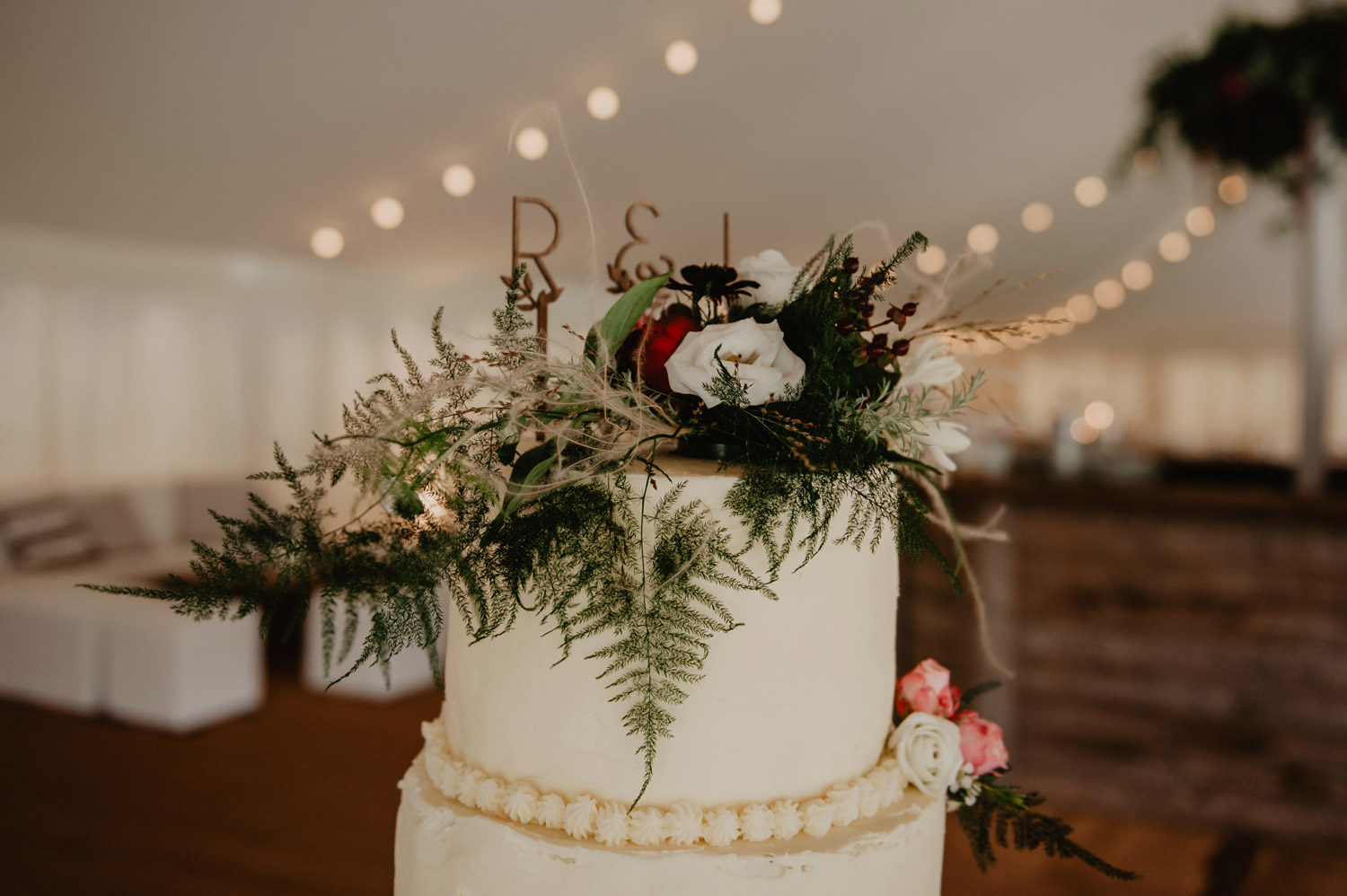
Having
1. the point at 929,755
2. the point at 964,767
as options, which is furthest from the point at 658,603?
the point at 964,767

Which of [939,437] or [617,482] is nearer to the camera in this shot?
→ [617,482]

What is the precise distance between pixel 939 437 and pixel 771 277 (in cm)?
27

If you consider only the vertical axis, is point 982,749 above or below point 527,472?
below

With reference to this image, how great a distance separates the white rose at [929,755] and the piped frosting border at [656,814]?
0.33 feet

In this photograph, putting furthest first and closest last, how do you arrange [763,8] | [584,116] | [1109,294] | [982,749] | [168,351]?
1. [1109,294]
2. [168,351]
3. [584,116]
4. [763,8]
5. [982,749]

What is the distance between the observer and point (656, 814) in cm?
98

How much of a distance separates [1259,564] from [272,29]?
4.11 meters

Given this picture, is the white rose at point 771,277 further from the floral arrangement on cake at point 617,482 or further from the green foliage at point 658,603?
the green foliage at point 658,603

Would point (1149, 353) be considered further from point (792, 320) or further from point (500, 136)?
point (792, 320)

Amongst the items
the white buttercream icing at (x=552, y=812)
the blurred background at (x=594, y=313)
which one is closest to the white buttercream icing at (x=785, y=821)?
the white buttercream icing at (x=552, y=812)

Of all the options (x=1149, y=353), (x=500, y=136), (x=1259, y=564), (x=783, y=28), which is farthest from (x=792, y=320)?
(x=1149, y=353)

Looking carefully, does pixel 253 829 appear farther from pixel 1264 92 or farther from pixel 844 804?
pixel 1264 92

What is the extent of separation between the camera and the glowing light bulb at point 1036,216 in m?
5.64

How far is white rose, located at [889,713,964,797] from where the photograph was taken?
1.17 metres
